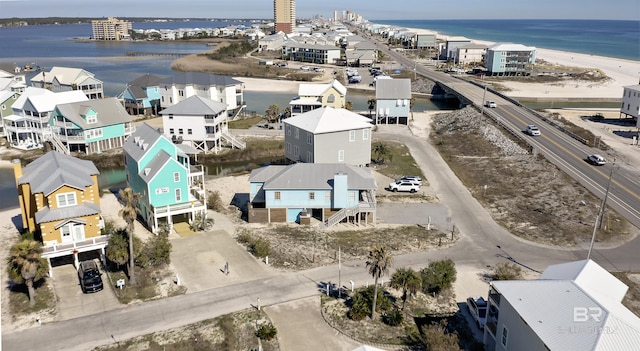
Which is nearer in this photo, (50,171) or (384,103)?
(50,171)

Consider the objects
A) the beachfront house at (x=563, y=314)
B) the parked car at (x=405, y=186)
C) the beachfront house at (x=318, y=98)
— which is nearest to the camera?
the beachfront house at (x=563, y=314)

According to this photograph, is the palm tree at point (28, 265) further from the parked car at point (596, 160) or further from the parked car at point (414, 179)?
the parked car at point (596, 160)

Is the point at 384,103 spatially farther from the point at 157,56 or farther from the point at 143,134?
the point at 157,56

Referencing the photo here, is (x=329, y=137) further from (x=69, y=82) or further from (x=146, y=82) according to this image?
(x=69, y=82)

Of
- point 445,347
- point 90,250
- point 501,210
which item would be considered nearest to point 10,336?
point 90,250

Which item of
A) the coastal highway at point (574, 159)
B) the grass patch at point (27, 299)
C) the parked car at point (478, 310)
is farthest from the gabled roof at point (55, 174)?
the coastal highway at point (574, 159)
